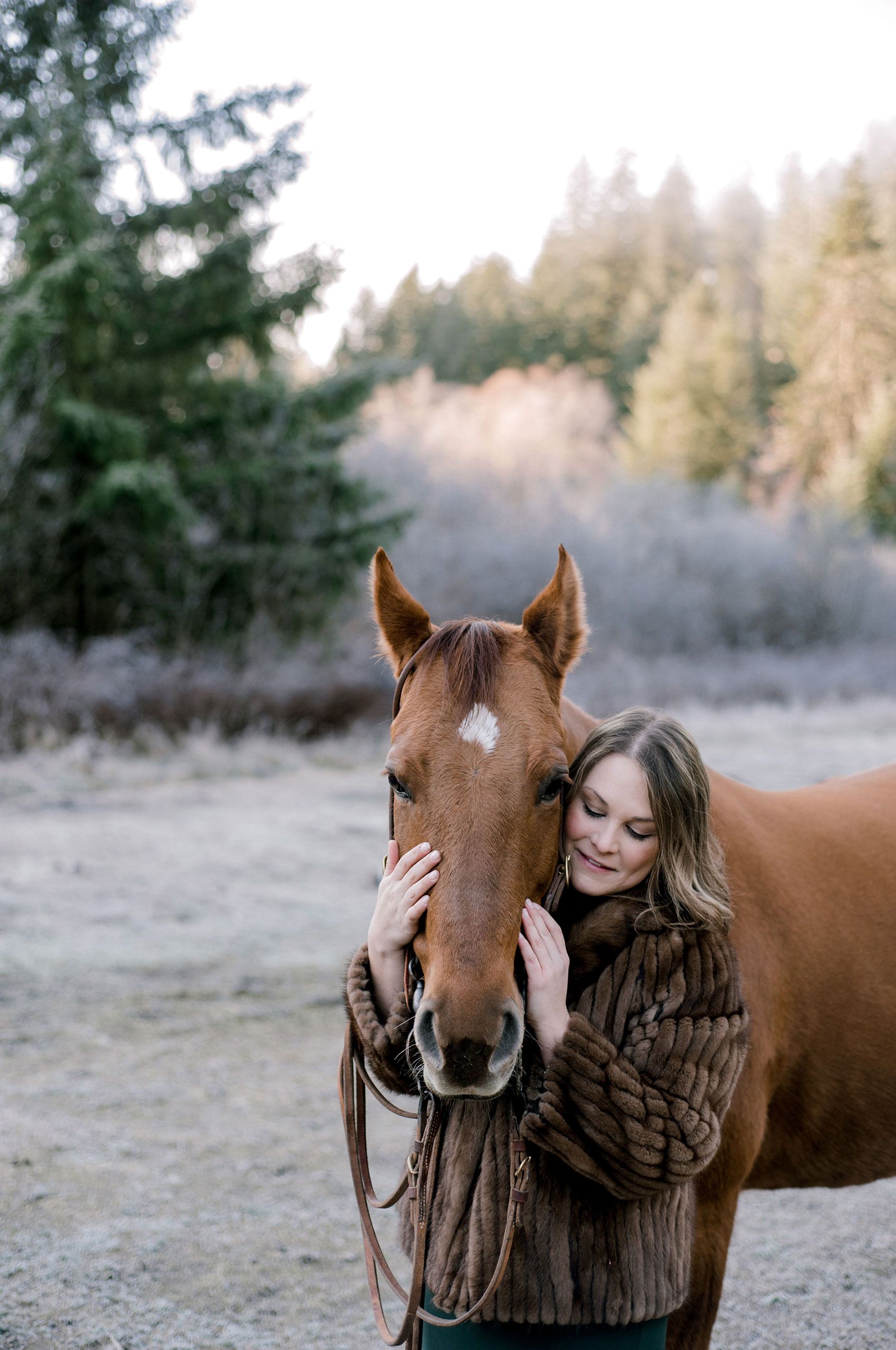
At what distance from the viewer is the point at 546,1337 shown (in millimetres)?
1663

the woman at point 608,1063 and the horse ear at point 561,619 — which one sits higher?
the horse ear at point 561,619

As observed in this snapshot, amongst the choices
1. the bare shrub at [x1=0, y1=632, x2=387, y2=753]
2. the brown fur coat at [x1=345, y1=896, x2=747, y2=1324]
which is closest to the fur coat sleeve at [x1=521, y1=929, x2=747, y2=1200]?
the brown fur coat at [x1=345, y1=896, x2=747, y2=1324]

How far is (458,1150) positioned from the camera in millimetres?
1708

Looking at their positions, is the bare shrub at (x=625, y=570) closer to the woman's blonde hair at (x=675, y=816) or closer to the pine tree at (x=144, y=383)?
the pine tree at (x=144, y=383)

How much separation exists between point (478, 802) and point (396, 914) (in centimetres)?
25

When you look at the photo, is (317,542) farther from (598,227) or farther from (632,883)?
(598,227)

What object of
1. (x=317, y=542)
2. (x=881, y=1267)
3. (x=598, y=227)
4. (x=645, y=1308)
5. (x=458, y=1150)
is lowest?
(x=881, y=1267)

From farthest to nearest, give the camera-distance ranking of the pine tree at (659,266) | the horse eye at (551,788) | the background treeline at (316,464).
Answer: the pine tree at (659,266), the background treeline at (316,464), the horse eye at (551,788)

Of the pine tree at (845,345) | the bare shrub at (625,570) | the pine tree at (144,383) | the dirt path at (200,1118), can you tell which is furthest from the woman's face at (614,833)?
the pine tree at (845,345)

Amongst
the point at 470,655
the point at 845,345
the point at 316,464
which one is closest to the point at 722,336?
the point at 845,345

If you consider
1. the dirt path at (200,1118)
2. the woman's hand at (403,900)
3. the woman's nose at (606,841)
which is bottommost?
the dirt path at (200,1118)

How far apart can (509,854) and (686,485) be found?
2889 centimetres

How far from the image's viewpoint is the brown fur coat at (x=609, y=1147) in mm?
1566

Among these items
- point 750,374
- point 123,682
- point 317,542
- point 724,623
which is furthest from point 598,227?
point 123,682
